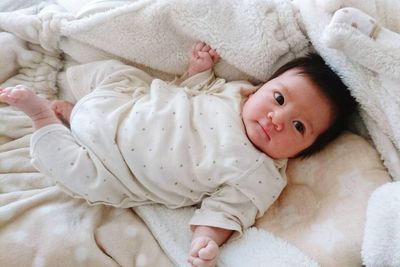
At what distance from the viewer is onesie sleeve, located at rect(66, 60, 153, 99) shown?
1.07m

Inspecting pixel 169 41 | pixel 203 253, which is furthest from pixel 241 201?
pixel 169 41

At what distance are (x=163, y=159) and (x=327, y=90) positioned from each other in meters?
0.37

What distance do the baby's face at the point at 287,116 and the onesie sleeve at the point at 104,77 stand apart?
28cm

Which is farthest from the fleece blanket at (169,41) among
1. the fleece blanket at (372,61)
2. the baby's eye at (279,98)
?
the baby's eye at (279,98)

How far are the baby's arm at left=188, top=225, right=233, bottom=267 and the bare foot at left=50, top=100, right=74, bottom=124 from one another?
40 cm

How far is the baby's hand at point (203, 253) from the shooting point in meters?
0.84

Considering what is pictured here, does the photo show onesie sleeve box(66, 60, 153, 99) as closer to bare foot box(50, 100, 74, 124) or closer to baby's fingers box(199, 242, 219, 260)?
bare foot box(50, 100, 74, 124)

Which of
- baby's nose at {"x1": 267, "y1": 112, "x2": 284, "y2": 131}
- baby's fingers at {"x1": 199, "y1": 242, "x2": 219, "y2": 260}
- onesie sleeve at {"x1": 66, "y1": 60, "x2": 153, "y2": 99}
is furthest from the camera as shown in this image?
onesie sleeve at {"x1": 66, "y1": 60, "x2": 153, "y2": 99}

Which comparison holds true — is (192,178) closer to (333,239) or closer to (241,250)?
(241,250)

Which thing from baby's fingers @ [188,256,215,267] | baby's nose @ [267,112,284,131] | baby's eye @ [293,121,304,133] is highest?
baby's nose @ [267,112,284,131]

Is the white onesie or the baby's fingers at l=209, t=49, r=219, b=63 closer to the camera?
the white onesie

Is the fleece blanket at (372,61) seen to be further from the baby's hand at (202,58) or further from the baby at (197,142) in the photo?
the baby's hand at (202,58)

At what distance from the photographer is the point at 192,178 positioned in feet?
3.12

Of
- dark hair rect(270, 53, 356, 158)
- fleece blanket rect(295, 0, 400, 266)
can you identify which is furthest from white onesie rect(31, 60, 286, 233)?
fleece blanket rect(295, 0, 400, 266)
